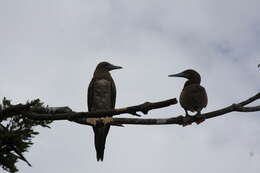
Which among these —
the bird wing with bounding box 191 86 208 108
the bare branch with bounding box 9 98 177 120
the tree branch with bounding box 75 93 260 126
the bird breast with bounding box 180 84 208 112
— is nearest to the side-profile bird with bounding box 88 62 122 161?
the bird breast with bounding box 180 84 208 112

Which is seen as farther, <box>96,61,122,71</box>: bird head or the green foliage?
<box>96,61,122,71</box>: bird head

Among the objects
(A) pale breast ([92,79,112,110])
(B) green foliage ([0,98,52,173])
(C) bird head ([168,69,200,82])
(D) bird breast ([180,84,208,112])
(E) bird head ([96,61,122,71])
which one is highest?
(E) bird head ([96,61,122,71])

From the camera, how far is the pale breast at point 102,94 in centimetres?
1288

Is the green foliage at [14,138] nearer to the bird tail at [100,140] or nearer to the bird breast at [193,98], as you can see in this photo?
the bird breast at [193,98]

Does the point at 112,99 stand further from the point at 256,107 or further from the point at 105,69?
the point at 256,107

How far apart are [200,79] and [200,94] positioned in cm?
74

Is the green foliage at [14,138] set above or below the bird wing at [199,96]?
below

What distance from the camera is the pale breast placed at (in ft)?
42.2

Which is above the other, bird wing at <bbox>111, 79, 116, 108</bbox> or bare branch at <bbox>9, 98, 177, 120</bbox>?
bird wing at <bbox>111, 79, 116, 108</bbox>

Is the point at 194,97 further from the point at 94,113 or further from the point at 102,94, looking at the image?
the point at 102,94

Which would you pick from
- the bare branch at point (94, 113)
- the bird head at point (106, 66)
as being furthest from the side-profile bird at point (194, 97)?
the bird head at point (106, 66)

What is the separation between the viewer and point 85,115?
208 inches

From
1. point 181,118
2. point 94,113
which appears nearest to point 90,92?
point 181,118

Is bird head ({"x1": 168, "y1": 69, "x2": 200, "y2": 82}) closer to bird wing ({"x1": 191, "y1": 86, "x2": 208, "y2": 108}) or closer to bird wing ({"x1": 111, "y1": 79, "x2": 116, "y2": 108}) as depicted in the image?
bird wing ({"x1": 191, "y1": 86, "x2": 208, "y2": 108})
